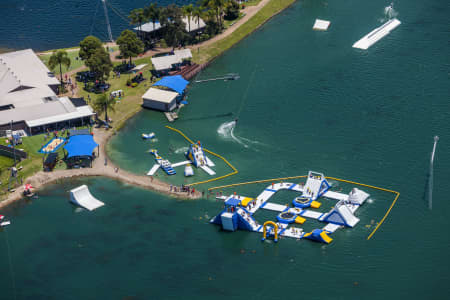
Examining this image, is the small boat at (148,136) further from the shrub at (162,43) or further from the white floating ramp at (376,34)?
the white floating ramp at (376,34)

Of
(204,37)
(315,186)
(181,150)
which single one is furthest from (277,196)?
(204,37)

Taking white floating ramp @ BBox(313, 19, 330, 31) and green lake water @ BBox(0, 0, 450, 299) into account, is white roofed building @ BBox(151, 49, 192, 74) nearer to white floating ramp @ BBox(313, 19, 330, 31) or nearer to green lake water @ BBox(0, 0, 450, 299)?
green lake water @ BBox(0, 0, 450, 299)

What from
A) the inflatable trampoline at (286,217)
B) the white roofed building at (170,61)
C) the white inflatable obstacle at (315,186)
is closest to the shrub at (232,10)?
the white roofed building at (170,61)

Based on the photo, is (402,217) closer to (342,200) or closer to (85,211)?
(342,200)

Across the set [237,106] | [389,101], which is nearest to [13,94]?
[237,106]

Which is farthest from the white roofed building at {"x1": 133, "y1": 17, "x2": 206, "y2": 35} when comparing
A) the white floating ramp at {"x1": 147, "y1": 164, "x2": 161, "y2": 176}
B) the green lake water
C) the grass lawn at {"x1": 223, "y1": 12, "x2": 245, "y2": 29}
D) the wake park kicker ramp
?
the wake park kicker ramp

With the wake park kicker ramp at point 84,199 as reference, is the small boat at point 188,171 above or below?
above
